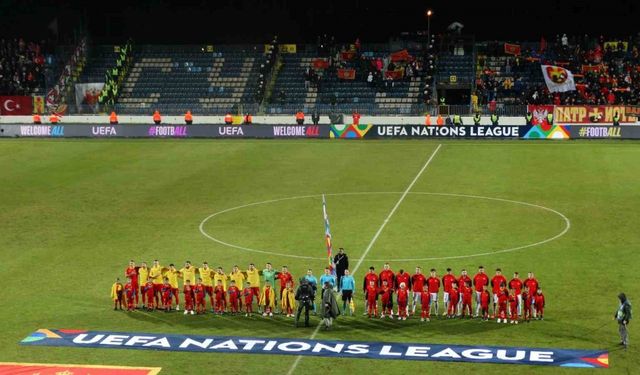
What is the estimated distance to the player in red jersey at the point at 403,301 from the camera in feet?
84.9

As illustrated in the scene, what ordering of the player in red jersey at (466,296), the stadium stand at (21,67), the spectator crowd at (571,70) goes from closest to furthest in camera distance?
the player in red jersey at (466,296)
the spectator crowd at (571,70)
the stadium stand at (21,67)

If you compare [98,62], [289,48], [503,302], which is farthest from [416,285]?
[98,62]

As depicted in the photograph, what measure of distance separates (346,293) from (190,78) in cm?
5364

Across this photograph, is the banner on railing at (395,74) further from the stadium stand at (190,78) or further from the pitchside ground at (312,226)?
the pitchside ground at (312,226)

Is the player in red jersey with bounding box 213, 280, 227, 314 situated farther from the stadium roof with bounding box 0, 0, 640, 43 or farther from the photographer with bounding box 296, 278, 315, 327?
the stadium roof with bounding box 0, 0, 640, 43

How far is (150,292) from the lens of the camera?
1073 inches

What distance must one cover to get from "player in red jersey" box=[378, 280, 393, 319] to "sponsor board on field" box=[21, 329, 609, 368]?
243cm

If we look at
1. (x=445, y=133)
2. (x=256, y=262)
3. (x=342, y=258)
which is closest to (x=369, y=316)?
(x=342, y=258)

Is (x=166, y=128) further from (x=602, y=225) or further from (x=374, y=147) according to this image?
(x=602, y=225)

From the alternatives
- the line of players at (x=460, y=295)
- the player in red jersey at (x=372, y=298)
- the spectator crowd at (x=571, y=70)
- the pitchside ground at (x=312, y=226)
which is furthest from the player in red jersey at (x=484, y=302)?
the spectator crowd at (x=571, y=70)

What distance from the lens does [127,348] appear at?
77.9 feet

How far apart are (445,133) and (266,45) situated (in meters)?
23.9

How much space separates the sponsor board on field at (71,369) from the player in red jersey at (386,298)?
676 cm

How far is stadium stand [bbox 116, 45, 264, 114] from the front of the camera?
75188 millimetres
